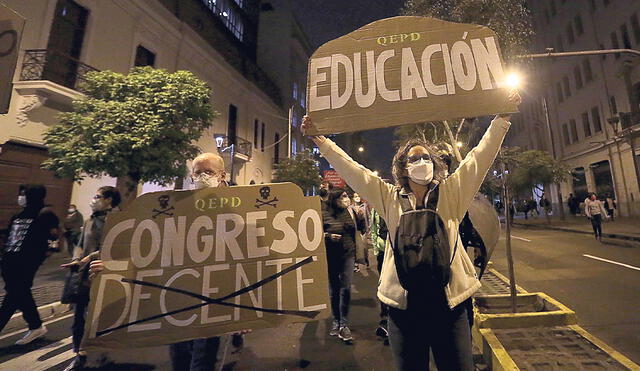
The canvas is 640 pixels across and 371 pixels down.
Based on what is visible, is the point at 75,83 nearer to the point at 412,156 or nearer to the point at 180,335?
the point at 180,335

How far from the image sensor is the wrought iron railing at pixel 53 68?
911cm

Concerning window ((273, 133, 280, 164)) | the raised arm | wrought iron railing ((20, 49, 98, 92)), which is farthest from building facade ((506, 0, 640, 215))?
wrought iron railing ((20, 49, 98, 92))

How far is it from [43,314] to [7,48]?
4725mm

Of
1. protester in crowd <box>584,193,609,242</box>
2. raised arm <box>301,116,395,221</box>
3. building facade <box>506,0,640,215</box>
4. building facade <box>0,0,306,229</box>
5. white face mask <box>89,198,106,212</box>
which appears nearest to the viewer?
raised arm <box>301,116,395,221</box>

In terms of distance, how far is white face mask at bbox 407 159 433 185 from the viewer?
1.82 m

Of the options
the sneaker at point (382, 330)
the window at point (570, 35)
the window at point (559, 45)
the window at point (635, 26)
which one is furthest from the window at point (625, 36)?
the sneaker at point (382, 330)

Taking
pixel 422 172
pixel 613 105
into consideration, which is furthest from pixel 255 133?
pixel 613 105

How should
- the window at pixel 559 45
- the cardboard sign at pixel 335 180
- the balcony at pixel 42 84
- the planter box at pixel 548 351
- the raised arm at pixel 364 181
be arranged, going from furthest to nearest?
1. the window at pixel 559 45
2. the balcony at pixel 42 84
3. the cardboard sign at pixel 335 180
4. the planter box at pixel 548 351
5. the raised arm at pixel 364 181

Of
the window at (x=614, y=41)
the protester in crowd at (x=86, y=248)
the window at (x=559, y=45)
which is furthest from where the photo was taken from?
the window at (x=559, y=45)

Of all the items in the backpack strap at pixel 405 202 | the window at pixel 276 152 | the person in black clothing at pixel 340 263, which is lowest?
the person in black clothing at pixel 340 263

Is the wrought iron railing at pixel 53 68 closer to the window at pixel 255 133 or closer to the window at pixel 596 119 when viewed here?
the window at pixel 255 133

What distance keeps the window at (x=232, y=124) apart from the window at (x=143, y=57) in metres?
6.37

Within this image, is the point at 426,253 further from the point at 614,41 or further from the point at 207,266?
the point at 614,41

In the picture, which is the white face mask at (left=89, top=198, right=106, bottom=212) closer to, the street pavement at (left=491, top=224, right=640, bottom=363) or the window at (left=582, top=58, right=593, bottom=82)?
the street pavement at (left=491, top=224, right=640, bottom=363)
